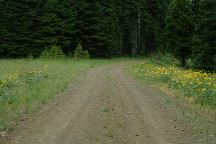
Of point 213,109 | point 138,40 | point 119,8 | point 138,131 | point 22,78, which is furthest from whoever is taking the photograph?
point 138,40

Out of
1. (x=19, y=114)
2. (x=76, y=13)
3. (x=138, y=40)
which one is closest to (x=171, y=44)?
(x=76, y=13)

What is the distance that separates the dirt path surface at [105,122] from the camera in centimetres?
1105

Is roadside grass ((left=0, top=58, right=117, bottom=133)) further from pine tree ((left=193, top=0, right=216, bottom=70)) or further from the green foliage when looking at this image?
the green foliage

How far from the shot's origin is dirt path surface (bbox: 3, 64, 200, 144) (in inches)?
435

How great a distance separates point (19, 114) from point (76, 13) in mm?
47783

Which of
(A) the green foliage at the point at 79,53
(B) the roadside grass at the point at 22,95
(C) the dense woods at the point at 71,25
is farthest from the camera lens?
(A) the green foliage at the point at 79,53

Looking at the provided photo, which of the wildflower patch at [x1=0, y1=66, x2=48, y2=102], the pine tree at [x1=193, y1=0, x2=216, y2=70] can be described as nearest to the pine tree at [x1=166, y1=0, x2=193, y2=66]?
the pine tree at [x1=193, y1=0, x2=216, y2=70]

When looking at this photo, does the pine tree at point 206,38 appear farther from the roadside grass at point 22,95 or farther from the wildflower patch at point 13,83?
the wildflower patch at point 13,83

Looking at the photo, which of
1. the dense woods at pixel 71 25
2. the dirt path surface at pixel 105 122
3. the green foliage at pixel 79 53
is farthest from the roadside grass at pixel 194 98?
the green foliage at pixel 79 53

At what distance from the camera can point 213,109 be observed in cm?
1564

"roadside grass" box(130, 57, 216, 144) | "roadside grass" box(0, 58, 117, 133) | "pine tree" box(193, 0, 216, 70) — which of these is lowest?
"roadside grass" box(130, 57, 216, 144)

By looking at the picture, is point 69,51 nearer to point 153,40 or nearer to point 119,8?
point 119,8

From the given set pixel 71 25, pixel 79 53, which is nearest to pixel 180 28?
pixel 79 53

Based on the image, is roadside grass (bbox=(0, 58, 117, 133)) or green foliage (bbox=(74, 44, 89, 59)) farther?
green foliage (bbox=(74, 44, 89, 59))
